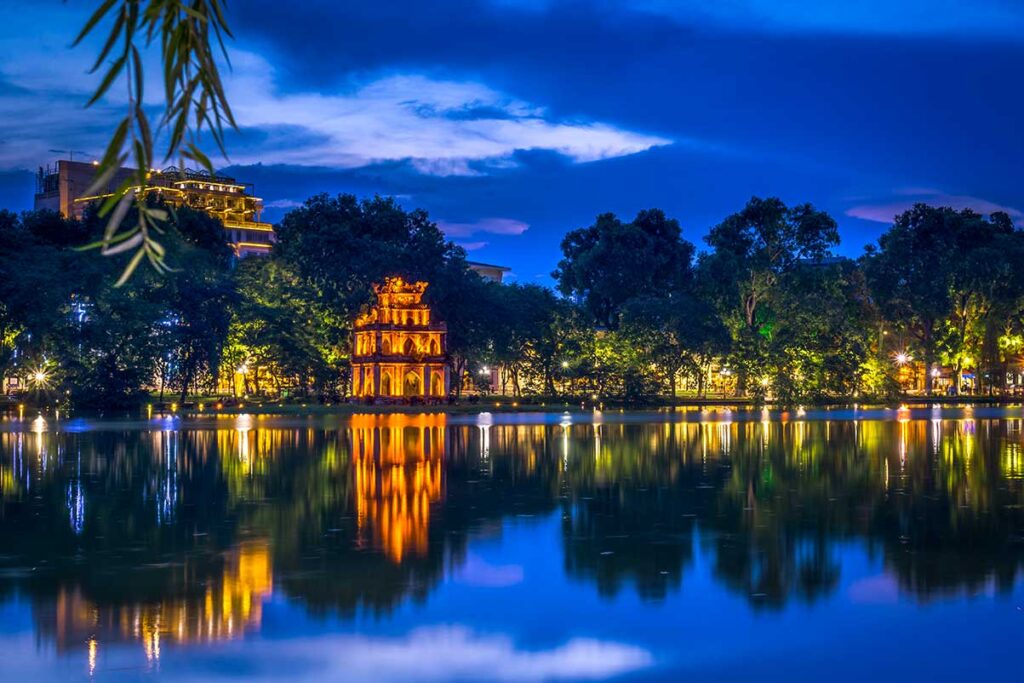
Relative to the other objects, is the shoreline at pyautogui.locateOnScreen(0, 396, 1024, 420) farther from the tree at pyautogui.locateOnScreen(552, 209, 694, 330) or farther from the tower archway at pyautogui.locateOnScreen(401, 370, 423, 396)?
the tree at pyautogui.locateOnScreen(552, 209, 694, 330)

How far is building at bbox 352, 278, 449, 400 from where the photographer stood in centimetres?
10869

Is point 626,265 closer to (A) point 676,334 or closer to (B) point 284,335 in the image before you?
(A) point 676,334

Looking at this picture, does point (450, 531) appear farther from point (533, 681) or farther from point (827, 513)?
point (533, 681)

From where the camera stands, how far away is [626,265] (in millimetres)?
162375

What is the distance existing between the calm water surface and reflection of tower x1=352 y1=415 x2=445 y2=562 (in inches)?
5.9

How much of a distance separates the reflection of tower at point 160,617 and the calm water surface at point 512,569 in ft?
0.17

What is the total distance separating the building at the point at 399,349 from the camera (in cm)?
10869

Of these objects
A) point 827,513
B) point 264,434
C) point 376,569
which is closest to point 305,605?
point 376,569

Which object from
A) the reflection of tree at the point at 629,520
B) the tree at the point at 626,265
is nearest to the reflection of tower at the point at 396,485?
the reflection of tree at the point at 629,520

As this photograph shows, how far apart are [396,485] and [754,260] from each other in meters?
96.6

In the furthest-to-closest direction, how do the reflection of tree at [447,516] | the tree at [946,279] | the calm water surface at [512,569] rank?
the tree at [946,279] → the reflection of tree at [447,516] → the calm water surface at [512,569]

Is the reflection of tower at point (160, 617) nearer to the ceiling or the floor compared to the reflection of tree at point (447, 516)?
nearer to the floor

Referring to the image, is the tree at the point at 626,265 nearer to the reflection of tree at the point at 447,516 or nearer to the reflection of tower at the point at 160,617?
the reflection of tree at the point at 447,516

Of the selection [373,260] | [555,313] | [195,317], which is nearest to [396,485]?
[195,317]
